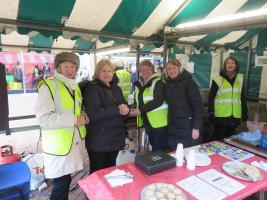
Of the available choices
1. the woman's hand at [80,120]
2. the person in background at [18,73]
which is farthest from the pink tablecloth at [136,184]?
the person in background at [18,73]

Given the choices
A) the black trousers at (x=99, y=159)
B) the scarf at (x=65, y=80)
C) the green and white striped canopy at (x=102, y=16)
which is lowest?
the black trousers at (x=99, y=159)

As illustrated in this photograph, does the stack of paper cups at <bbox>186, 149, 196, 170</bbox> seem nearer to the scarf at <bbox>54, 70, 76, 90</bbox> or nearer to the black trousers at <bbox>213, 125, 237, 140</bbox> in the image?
the scarf at <bbox>54, 70, 76, 90</bbox>

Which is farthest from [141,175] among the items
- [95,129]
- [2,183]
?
[2,183]

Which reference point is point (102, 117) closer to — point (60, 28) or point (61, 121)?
point (61, 121)

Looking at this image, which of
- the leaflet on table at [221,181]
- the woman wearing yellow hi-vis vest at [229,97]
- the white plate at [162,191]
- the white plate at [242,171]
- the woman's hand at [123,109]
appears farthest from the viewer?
the woman wearing yellow hi-vis vest at [229,97]

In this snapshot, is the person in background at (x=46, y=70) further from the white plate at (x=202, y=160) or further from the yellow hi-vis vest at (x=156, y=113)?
the white plate at (x=202, y=160)

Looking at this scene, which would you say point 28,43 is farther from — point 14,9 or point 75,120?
point 75,120

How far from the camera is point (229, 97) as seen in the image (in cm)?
265

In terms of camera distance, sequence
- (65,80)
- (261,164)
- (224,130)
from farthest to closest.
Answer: (224,130) < (65,80) < (261,164)

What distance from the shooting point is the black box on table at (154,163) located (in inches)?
52.4

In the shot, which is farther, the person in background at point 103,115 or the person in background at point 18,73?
the person in background at point 18,73

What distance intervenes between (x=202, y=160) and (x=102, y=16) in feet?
5.94

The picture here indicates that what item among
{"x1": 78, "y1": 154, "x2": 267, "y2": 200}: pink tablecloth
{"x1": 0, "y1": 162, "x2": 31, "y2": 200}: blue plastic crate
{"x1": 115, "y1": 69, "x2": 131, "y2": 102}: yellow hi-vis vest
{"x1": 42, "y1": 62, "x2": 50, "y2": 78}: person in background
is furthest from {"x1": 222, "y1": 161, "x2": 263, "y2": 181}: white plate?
{"x1": 42, "y1": 62, "x2": 50, "y2": 78}: person in background

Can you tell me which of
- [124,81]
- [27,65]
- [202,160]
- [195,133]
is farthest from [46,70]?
[202,160]
